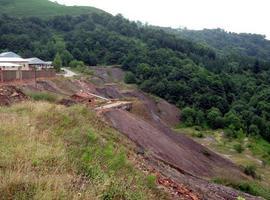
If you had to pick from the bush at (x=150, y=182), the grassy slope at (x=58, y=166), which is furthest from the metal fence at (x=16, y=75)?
the bush at (x=150, y=182)

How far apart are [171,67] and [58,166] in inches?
3618

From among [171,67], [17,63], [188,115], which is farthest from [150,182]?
[171,67]

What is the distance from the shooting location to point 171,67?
9975cm

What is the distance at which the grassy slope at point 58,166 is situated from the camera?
7.21 meters

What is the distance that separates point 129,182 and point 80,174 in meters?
1.40

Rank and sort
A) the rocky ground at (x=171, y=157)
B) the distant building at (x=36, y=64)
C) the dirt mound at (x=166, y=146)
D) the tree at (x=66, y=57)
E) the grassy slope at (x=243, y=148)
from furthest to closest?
the tree at (x=66, y=57)
the distant building at (x=36, y=64)
the grassy slope at (x=243, y=148)
the dirt mound at (x=166, y=146)
the rocky ground at (x=171, y=157)

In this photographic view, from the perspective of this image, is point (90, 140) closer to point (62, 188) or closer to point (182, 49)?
point (62, 188)

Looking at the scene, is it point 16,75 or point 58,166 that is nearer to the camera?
point 58,166

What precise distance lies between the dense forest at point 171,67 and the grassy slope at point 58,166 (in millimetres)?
63579

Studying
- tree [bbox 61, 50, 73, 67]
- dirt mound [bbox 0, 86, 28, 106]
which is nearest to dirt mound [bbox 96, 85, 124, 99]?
tree [bbox 61, 50, 73, 67]

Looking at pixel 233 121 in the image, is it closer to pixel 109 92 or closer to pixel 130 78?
pixel 130 78

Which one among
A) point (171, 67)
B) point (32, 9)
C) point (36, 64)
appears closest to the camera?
point (36, 64)

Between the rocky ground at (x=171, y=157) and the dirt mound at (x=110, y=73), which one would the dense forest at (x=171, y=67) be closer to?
the dirt mound at (x=110, y=73)

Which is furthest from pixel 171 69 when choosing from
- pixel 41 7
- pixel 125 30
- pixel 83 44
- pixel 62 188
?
pixel 41 7
